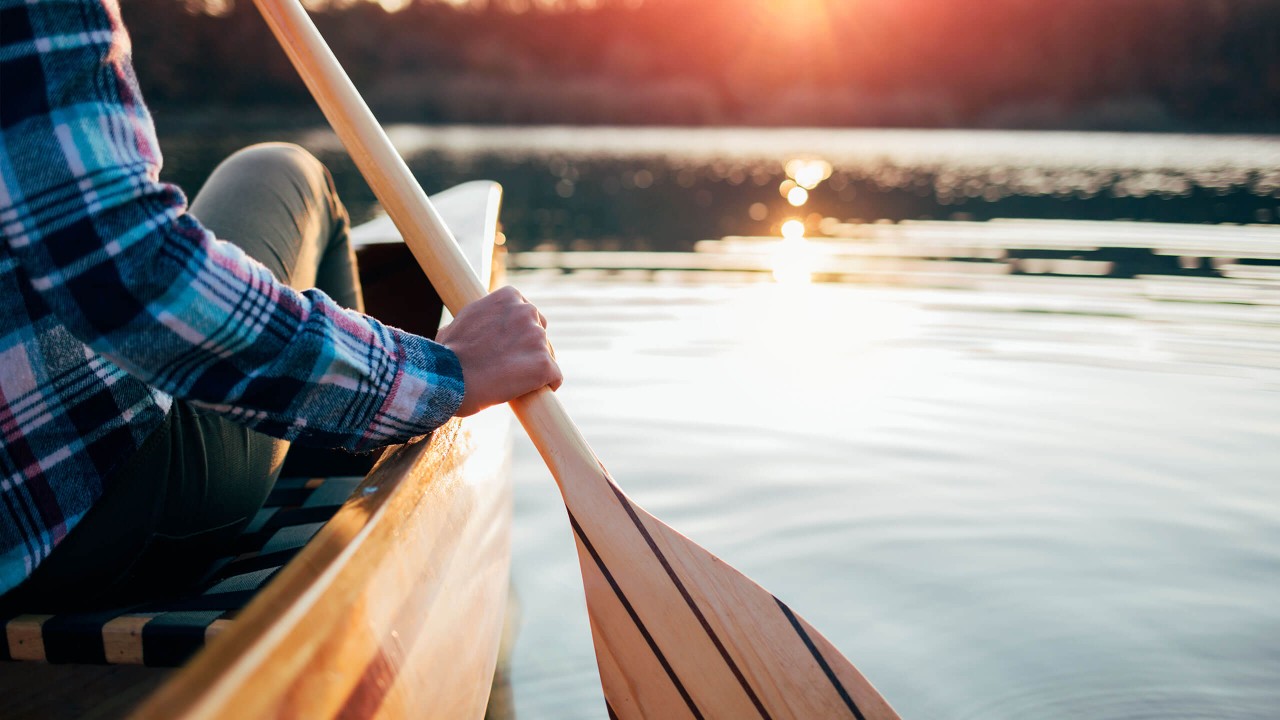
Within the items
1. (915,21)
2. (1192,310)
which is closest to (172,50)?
(915,21)

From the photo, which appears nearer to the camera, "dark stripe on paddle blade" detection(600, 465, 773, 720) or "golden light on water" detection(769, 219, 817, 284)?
"dark stripe on paddle blade" detection(600, 465, 773, 720)

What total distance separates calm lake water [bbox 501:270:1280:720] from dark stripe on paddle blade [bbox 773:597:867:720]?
0.49m

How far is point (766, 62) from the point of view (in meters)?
38.7

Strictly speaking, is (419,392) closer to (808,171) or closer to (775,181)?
(775,181)

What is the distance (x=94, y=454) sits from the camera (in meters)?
0.90

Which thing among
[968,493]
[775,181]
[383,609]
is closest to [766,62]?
[775,181]

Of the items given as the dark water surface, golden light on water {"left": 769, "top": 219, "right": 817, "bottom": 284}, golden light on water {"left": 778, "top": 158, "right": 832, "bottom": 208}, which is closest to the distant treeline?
the dark water surface

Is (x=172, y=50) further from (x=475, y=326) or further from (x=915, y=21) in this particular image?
(x=475, y=326)

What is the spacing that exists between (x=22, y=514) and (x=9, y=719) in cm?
19

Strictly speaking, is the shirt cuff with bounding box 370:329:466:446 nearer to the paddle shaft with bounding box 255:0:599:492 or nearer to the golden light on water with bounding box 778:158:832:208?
the paddle shaft with bounding box 255:0:599:492

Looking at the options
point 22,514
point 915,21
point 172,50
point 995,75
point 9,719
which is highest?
point 915,21

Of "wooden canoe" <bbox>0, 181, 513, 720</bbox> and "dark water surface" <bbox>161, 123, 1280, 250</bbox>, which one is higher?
"dark water surface" <bbox>161, 123, 1280, 250</bbox>

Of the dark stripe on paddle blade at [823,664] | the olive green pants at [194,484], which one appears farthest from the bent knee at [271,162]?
the dark stripe on paddle blade at [823,664]

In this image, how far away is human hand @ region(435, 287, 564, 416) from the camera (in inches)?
42.6
